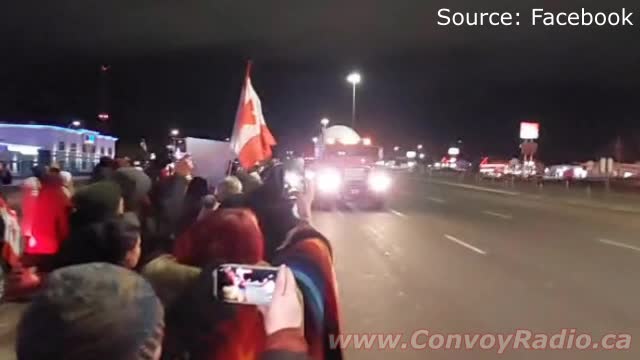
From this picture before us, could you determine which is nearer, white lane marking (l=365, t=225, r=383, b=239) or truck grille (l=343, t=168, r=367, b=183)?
white lane marking (l=365, t=225, r=383, b=239)

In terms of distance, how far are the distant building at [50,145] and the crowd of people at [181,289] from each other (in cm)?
3516

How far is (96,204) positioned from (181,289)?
6.38ft

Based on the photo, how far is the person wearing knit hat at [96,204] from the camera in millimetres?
4857

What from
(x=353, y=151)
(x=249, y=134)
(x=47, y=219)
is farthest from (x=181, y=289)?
(x=353, y=151)

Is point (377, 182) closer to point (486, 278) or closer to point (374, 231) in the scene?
point (374, 231)

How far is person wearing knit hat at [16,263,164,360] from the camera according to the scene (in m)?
1.78

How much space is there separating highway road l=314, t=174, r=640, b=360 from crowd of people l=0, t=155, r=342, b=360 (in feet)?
11.7

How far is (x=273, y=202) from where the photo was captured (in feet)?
17.0

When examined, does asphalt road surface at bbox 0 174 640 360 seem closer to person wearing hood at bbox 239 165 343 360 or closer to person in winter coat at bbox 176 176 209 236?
person in winter coat at bbox 176 176 209 236

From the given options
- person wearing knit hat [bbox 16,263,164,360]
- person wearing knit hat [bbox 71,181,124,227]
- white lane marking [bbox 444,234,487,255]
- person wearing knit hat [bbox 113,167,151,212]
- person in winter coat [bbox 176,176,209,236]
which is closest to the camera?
person wearing knit hat [bbox 16,263,164,360]

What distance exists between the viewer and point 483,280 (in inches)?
514

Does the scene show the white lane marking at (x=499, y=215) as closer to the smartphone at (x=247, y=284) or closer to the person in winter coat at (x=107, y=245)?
the person in winter coat at (x=107, y=245)

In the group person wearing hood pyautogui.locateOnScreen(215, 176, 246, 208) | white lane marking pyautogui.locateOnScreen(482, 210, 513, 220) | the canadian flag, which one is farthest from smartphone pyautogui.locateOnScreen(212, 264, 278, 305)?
white lane marking pyautogui.locateOnScreen(482, 210, 513, 220)

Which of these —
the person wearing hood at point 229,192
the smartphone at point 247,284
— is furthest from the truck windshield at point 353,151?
the smartphone at point 247,284
